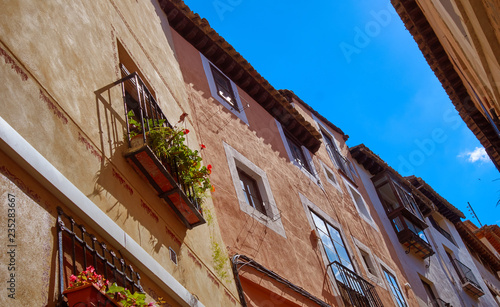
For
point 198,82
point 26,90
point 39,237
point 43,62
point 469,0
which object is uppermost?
point 198,82

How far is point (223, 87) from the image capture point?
44.4ft

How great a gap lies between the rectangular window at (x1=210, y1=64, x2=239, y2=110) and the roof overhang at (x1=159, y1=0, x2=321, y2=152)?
1.20 ft

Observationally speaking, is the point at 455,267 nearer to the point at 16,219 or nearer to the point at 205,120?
the point at 205,120

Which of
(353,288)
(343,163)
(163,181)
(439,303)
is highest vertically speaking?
(343,163)

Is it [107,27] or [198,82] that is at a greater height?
[198,82]

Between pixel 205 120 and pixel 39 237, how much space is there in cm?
706

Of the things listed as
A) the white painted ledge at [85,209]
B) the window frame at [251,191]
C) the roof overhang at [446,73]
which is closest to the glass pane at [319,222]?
the window frame at [251,191]

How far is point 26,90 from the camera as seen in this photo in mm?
4656

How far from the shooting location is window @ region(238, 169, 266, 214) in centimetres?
1076

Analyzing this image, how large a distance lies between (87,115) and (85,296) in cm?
224

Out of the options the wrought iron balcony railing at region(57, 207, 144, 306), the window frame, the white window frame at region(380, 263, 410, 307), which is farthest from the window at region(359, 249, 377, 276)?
the wrought iron balcony railing at region(57, 207, 144, 306)

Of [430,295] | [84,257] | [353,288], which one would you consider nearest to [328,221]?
[353,288]

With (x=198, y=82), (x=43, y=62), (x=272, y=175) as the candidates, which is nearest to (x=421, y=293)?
(x=272, y=175)

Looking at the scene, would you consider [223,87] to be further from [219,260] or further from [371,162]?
[371,162]
